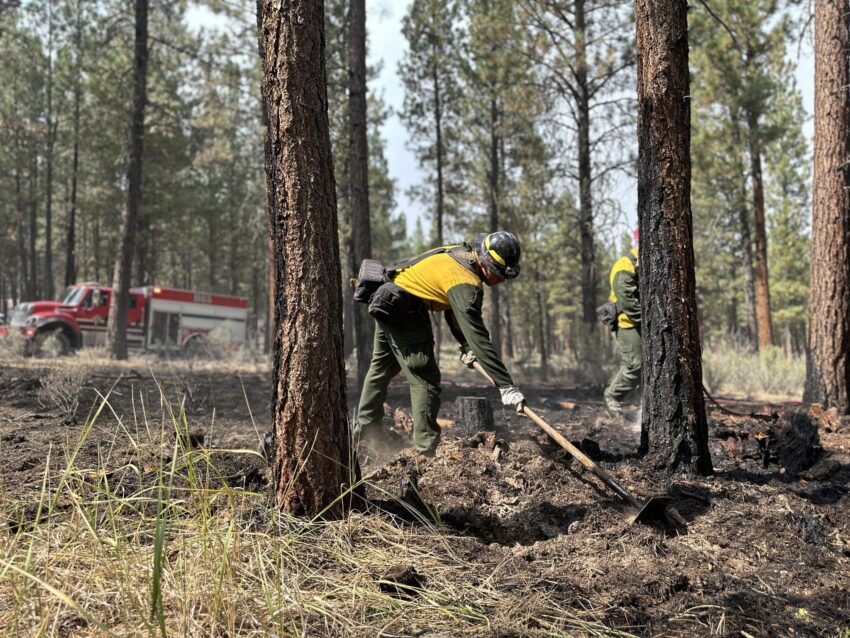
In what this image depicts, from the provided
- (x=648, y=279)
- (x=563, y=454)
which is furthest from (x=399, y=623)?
(x=648, y=279)

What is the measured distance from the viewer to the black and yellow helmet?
12.6 ft

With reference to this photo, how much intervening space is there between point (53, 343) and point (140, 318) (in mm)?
3321

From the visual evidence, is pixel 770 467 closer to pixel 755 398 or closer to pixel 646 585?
pixel 646 585

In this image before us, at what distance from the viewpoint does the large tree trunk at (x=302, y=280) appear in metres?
2.86

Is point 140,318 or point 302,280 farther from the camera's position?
point 140,318

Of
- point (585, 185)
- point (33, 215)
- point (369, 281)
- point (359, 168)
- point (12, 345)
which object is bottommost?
point (12, 345)

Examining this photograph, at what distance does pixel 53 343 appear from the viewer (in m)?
13.6

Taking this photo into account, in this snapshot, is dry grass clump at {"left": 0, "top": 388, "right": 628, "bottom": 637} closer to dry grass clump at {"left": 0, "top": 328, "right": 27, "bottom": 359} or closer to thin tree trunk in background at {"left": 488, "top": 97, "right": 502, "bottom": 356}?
dry grass clump at {"left": 0, "top": 328, "right": 27, "bottom": 359}

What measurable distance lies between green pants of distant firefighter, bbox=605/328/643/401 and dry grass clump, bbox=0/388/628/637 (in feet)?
13.4

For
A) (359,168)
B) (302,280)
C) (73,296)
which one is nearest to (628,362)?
(302,280)

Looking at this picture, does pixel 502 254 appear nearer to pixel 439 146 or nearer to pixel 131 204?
pixel 131 204

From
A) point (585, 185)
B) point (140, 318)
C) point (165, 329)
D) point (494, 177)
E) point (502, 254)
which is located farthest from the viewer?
point (494, 177)

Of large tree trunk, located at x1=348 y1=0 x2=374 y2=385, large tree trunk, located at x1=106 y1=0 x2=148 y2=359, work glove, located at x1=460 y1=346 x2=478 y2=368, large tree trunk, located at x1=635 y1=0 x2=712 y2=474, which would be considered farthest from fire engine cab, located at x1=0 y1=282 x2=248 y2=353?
large tree trunk, located at x1=635 y1=0 x2=712 y2=474

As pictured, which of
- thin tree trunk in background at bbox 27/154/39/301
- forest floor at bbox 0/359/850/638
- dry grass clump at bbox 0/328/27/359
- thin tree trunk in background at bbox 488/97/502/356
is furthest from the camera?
thin tree trunk in background at bbox 27/154/39/301
